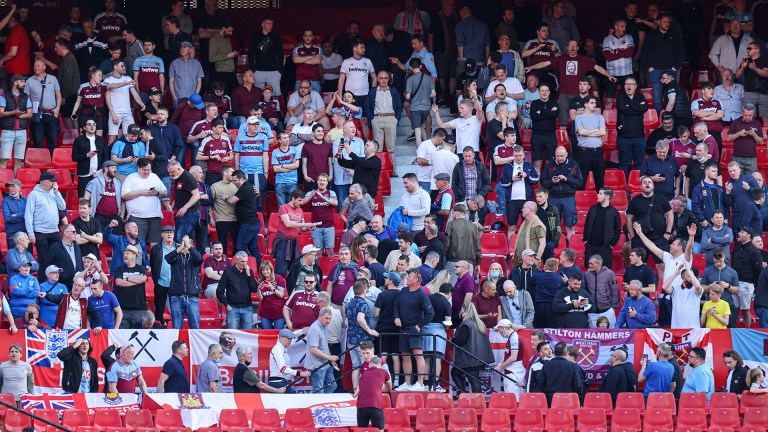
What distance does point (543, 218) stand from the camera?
20484 mm

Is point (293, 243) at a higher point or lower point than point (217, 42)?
lower

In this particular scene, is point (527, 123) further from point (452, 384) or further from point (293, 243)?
point (452, 384)

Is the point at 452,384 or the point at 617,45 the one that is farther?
the point at 617,45

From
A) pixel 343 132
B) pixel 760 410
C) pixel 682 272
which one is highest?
pixel 343 132

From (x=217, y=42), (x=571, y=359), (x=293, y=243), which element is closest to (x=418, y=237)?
(x=293, y=243)

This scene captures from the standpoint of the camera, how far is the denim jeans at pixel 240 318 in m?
18.9

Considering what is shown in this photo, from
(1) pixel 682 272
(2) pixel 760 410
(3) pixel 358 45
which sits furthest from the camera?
(3) pixel 358 45

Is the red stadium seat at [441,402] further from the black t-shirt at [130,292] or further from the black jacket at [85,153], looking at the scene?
the black jacket at [85,153]

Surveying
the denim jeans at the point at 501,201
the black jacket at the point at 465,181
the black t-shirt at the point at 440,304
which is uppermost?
the black jacket at the point at 465,181

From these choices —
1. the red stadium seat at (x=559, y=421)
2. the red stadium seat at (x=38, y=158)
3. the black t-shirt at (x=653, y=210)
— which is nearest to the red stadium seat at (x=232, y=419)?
the red stadium seat at (x=559, y=421)

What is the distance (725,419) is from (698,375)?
2.43 feet

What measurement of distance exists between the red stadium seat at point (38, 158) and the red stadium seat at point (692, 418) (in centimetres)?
1046

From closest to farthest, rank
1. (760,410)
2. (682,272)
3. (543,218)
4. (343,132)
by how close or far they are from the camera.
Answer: (760,410), (682,272), (543,218), (343,132)

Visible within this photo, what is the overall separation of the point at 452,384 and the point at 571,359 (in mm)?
1423
